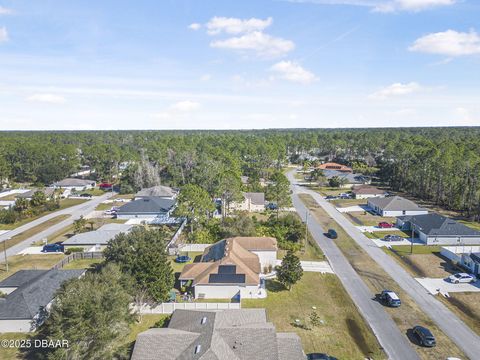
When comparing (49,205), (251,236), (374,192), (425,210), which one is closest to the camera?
(251,236)

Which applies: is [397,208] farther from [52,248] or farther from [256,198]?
[52,248]

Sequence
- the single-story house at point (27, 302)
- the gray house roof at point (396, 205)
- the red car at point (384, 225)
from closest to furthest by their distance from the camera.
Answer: the single-story house at point (27, 302), the red car at point (384, 225), the gray house roof at point (396, 205)

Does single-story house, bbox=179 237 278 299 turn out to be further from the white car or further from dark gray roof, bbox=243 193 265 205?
dark gray roof, bbox=243 193 265 205

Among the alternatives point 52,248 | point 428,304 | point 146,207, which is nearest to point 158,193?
point 146,207

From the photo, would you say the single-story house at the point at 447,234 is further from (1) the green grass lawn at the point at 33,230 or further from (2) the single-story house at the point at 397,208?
(1) the green grass lawn at the point at 33,230

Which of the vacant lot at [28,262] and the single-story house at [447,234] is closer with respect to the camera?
the vacant lot at [28,262]

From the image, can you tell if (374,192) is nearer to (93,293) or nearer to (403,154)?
(403,154)

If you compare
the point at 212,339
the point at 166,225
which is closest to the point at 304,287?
the point at 212,339

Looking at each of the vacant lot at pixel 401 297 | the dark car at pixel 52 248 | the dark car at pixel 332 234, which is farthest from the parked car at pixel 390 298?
the dark car at pixel 52 248
